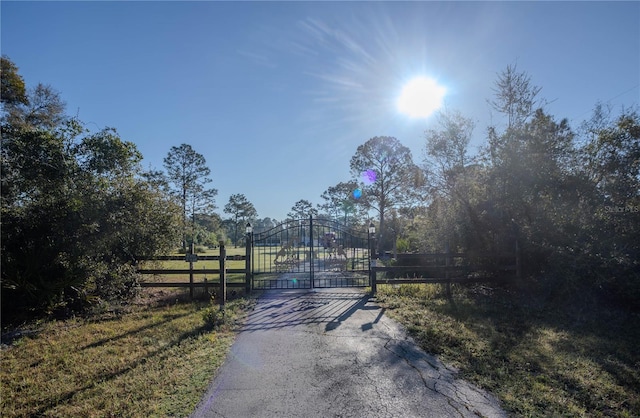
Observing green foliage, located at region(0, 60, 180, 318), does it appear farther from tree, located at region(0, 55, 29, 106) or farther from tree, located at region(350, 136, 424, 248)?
tree, located at region(350, 136, 424, 248)

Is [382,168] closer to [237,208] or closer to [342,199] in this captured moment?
[342,199]

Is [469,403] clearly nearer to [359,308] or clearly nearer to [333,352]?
[333,352]

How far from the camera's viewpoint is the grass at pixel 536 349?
Answer: 3225 mm

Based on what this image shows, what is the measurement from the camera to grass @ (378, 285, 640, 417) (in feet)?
10.6

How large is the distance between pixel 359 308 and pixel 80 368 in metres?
5.12

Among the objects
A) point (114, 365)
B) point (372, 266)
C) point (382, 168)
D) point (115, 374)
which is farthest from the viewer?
point (382, 168)

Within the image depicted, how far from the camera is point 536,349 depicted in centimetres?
458

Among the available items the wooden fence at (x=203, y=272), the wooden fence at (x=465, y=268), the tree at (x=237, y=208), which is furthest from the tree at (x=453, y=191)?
the tree at (x=237, y=208)

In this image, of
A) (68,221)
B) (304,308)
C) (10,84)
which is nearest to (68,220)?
(68,221)

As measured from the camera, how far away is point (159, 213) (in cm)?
865

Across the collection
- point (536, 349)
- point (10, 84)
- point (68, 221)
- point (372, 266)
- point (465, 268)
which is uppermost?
point (10, 84)

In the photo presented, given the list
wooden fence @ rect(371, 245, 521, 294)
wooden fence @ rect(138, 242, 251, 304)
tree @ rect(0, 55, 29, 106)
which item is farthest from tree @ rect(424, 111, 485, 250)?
tree @ rect(0, 55, 29, 106)

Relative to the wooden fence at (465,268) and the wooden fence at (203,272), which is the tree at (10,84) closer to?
the wooden fence at (203,272)

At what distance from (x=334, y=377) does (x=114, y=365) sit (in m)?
2.91
